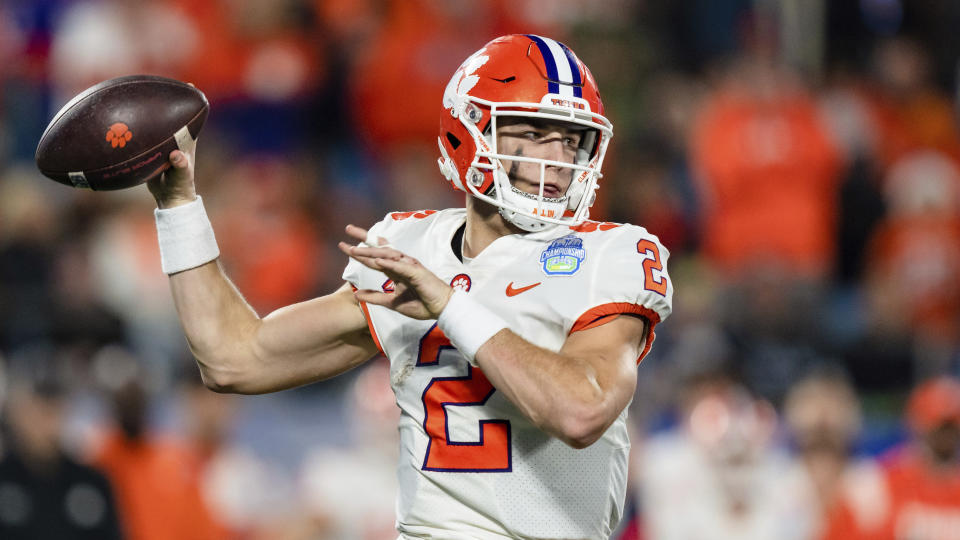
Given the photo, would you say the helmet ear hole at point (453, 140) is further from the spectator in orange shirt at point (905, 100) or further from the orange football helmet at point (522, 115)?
the spectator in orange shirt at point (905, 100)

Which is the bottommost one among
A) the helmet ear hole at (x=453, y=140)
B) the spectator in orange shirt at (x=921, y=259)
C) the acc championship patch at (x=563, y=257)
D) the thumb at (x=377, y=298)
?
the spectator in orange shirt at (x=921, y=259)

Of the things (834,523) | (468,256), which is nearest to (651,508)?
(834,523)

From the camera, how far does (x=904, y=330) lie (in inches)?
304

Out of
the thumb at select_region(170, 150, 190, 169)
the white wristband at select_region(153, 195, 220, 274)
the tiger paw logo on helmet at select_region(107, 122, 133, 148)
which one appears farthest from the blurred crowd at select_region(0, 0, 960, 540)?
the tiger paw logo on helmet at select_region(107, 122, 133, 148)

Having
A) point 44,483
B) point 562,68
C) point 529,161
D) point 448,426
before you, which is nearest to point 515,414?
point 448,426

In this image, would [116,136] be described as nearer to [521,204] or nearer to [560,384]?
[521,204]

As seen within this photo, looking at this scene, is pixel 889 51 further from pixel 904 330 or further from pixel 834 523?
pixel 834 523

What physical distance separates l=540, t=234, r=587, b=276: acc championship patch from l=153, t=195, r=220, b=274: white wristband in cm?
89

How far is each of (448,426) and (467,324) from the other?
14.8 inches

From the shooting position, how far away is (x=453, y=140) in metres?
3.72

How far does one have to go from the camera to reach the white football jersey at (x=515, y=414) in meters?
3.37

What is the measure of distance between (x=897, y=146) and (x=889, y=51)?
649mm

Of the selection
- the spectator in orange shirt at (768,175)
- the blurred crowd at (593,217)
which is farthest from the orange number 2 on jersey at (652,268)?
the spectator in orange shirt at (768,175)

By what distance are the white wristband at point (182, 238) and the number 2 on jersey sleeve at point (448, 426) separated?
677mm
